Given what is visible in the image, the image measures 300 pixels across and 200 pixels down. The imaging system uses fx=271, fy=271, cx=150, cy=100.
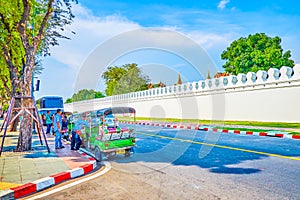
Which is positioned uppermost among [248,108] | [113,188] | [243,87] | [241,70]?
[241,70]

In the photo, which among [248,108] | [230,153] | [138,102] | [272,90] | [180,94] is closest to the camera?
[230,153]

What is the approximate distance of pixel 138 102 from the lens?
3638 centimetres

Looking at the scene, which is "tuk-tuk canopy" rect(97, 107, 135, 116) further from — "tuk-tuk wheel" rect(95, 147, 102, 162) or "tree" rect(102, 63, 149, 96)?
"tree" rect(102, 63, 149, 96)

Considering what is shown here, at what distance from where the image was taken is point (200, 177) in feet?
19.1

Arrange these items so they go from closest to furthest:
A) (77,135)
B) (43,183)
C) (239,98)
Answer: (43,183)
(77,135)
(239,98)

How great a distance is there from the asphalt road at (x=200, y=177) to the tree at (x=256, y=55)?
35.1 meters

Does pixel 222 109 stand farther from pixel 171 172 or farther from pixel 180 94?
pixel 171 172

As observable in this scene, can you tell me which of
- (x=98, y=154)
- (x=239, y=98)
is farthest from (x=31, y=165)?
(x=239, y=98)

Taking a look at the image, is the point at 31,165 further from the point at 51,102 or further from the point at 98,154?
the point at 51,102

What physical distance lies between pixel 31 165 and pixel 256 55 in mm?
39952

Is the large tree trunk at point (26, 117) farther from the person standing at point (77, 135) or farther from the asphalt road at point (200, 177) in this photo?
the asphalt road at point (200, 177)

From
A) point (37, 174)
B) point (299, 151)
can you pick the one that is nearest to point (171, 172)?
point (37, 174)

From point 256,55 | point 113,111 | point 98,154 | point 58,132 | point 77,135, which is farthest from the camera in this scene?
point 256,55

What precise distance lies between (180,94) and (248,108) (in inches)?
331
